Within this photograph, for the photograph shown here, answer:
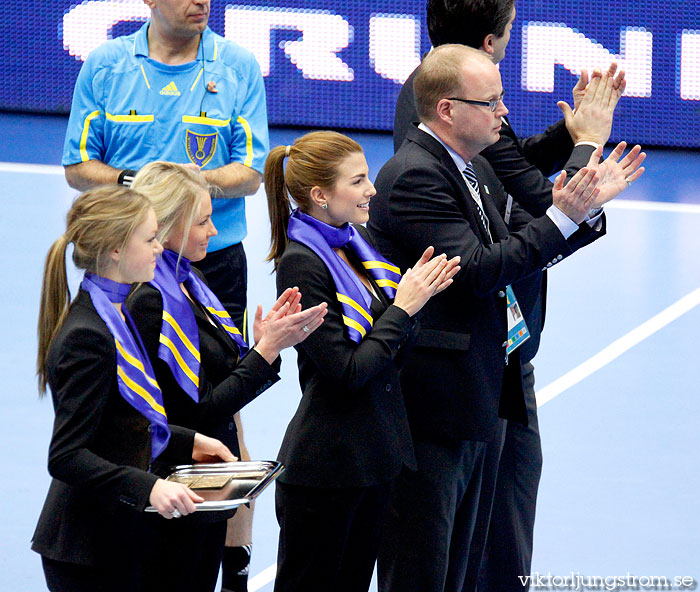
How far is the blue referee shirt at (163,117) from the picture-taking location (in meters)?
4.13

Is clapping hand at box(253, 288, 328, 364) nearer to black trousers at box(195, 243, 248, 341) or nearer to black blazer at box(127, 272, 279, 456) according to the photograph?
black blazer at box(127, 272, 279, 456)

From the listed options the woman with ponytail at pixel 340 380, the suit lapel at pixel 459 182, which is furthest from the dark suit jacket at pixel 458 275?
the woman with ponytail at pixel 340 380

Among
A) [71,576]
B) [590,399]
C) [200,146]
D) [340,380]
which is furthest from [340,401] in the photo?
[590,399]

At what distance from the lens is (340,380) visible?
3.03m

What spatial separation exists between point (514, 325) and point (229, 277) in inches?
47.4

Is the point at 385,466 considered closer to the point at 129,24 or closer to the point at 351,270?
the point at 351,270

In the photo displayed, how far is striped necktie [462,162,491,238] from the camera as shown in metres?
3.40

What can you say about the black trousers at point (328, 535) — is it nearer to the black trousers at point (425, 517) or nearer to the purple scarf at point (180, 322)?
the black trousers at point (425, 517)

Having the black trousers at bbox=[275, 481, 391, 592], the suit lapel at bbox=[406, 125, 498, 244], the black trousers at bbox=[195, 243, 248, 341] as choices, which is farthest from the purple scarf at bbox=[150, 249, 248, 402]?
the black trousers at bbox=[195, 243, 248, 341]

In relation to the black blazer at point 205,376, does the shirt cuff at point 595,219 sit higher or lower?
higher

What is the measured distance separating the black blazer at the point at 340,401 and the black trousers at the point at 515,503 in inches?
32.3

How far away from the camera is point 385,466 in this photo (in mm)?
3084

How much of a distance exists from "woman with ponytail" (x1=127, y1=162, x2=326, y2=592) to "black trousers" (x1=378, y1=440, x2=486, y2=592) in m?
0.53

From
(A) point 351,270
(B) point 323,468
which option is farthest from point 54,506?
(A) point 351,270
